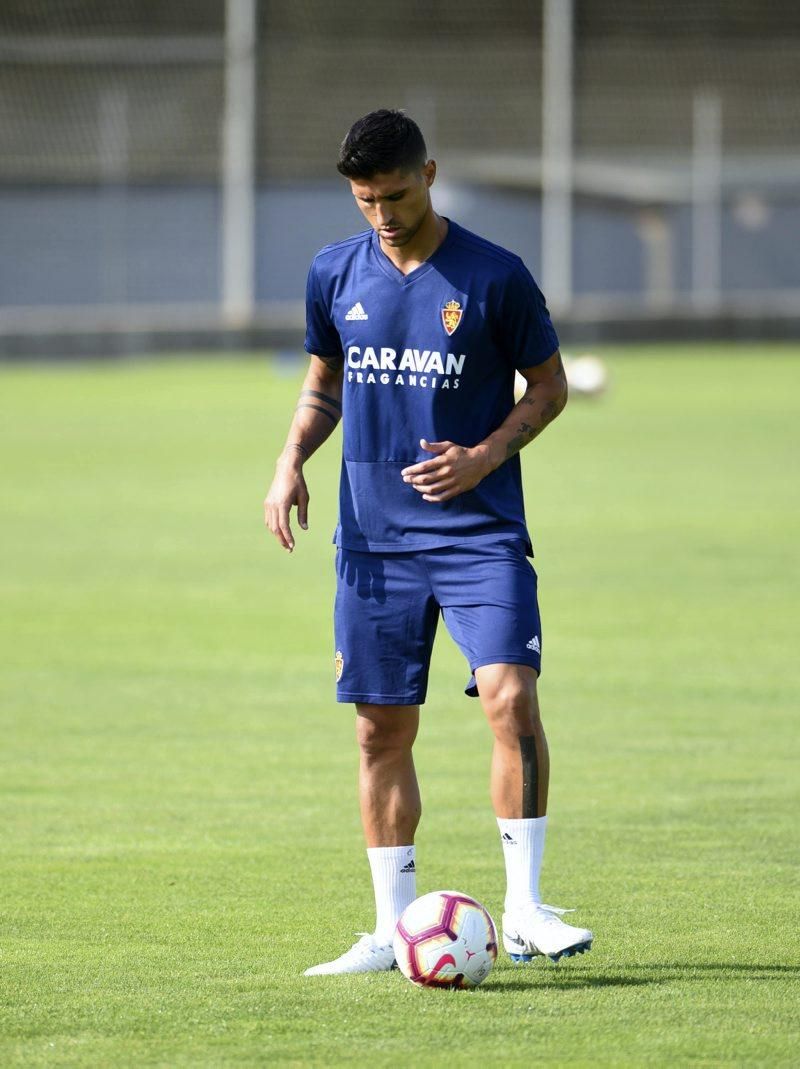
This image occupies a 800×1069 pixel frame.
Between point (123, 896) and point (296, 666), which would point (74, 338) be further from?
point (123, 896)

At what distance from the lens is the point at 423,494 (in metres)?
5.21

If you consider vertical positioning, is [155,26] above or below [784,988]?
above

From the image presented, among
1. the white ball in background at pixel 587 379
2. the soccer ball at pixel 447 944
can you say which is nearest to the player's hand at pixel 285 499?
the soccer ball at pixel 447 944

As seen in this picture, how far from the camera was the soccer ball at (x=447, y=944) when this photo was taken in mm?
4977

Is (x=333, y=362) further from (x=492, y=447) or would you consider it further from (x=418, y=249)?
(x=492, y=447)

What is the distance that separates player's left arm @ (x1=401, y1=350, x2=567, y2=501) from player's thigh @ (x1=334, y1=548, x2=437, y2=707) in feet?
0.83

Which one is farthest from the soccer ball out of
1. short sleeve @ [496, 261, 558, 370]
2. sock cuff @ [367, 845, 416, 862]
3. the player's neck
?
the player's neck

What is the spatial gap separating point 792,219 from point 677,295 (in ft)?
9.15

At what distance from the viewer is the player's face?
16.8 feet

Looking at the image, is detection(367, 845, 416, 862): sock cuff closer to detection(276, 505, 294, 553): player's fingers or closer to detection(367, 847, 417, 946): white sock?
detection(367, 847, 417, 946): white sock

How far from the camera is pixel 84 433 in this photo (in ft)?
75.7

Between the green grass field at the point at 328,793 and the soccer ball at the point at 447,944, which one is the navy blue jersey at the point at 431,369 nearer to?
the soccer ball at the point at 447,944

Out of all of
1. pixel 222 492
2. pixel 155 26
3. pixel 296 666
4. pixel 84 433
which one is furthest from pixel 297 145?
pixel 296 666

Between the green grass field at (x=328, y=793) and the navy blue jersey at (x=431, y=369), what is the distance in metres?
Result: 1.20
